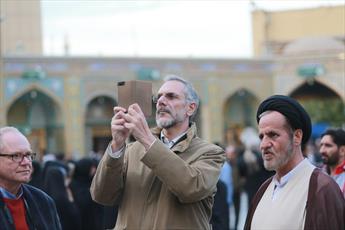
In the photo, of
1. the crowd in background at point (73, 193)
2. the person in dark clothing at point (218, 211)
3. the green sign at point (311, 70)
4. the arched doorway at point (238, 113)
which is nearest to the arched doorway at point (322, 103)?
the green sign at point (311, 70)

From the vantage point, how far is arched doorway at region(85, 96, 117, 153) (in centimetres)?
3541

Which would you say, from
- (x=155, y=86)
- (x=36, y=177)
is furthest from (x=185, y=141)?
(x=155, y=86)

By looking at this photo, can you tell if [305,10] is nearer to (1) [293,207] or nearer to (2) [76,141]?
(2) [76,141]

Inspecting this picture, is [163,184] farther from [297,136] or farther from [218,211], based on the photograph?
[218,211]

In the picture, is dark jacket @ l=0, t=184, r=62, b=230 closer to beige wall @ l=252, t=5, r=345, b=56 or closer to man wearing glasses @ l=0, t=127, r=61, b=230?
man wearing glasses @ l=0, t=127, r=61, b=230

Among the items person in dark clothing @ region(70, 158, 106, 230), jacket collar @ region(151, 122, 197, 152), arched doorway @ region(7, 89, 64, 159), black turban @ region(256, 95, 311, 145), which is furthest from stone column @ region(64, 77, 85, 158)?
black turban @ region(256, 95, 311, 145)

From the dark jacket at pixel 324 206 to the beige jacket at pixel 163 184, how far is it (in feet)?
2.27

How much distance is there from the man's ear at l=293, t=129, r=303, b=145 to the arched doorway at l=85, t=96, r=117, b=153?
103ft

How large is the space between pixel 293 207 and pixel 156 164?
0.75m

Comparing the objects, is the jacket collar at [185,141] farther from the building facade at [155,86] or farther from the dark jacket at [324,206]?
the building facade at [155,86]

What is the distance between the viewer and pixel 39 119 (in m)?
35.0

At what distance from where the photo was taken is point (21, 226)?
447 centimetres

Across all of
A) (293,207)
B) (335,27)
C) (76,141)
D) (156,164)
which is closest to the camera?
(293,207)

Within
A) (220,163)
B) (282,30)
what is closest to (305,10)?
(282,30)
